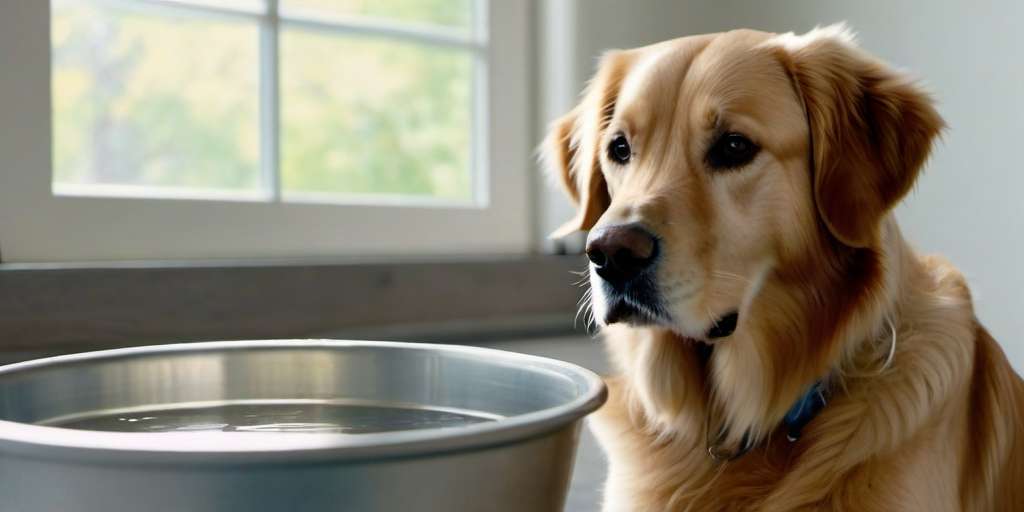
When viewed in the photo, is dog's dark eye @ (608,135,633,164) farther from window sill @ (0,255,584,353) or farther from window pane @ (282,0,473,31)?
window pane @ (282,0,473,31)

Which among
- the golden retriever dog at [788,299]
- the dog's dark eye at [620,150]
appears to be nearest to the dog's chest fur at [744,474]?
the golden retriever dog at [788,299]

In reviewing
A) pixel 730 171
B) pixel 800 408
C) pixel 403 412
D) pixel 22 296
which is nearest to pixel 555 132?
pixel 730 171

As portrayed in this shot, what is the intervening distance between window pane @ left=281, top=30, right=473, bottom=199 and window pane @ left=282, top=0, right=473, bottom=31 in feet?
0.21

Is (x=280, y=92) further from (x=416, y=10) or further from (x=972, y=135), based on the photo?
(x=972, y=135)

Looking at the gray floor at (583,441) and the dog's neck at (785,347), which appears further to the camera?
the gray floor at (583,441)

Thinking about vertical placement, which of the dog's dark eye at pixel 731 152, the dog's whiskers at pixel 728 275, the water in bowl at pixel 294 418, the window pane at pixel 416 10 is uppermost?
the window pane at pixel 416 10

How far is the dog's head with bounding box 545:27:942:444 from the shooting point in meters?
0.99

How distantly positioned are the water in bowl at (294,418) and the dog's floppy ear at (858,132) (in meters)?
0.47

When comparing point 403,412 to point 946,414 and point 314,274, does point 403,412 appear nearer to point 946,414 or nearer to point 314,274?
point 946,414

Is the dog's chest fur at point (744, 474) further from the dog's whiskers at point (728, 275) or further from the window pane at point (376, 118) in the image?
the window pane at point (376, 118)

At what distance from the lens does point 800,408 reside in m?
1.03

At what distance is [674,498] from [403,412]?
0.36 m

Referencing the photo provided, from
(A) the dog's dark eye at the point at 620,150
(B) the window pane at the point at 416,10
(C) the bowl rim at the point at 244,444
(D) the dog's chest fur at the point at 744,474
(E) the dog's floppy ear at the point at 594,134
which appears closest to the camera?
(C) the bowl rim at the point at 244,444

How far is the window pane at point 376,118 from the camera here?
2.07m
